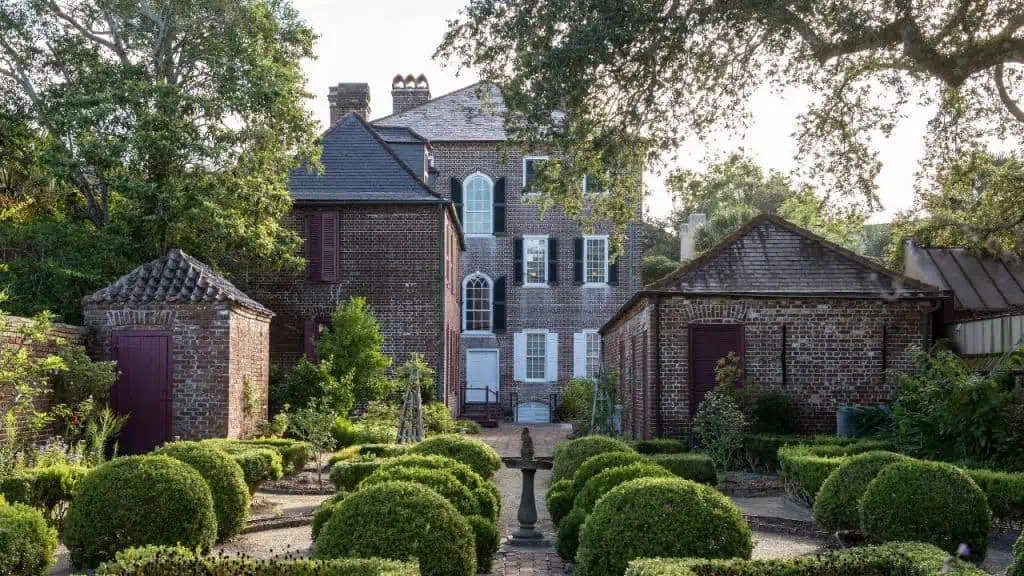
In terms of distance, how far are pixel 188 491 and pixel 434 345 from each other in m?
18.5

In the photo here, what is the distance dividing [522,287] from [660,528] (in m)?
31.0

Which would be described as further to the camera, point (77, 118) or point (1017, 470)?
point (77, 118)

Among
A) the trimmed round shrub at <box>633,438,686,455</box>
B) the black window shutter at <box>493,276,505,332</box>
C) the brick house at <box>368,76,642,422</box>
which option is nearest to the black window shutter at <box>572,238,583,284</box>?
the brick house at <box>368,76,642,422</box>

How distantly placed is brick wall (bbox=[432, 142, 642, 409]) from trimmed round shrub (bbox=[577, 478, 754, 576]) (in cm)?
3016

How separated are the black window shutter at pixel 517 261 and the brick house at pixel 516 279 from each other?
0.03 meters

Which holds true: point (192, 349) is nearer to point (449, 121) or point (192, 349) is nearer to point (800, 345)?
point (800, 345)

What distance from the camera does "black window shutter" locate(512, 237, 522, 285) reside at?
39188 mm

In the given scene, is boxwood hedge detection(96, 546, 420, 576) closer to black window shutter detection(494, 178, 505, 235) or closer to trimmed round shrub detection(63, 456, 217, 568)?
trimmed round shrub detection(63, 456, 217, 568)

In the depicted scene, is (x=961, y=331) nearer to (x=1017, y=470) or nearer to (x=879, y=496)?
(x=1017, y=470)

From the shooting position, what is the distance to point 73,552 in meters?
9.67

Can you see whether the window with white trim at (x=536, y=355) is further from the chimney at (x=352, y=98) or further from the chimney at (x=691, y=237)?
the chimney at (x=352, y=98)

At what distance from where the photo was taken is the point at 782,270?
20.9 metres

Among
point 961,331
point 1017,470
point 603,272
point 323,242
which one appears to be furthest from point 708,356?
point 603,272

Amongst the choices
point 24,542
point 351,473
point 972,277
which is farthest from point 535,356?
point 24,542
